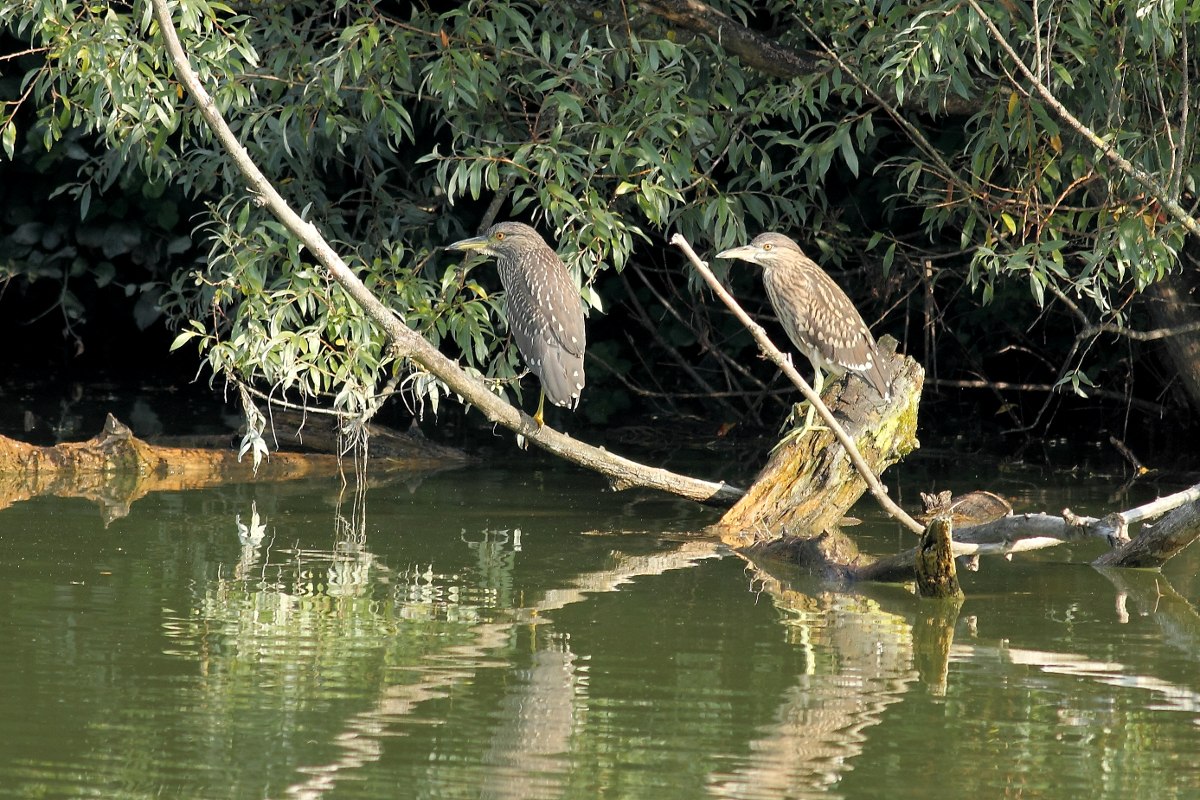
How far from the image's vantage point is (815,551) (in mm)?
6133

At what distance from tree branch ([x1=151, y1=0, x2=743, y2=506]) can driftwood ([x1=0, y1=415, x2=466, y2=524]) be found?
205 centimetres

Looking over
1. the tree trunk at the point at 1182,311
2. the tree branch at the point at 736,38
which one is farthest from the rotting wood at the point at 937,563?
Answer: the tree trunk at the point at 1182,311

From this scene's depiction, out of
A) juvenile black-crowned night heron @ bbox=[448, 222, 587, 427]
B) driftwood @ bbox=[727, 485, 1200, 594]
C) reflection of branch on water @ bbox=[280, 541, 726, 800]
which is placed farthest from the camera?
juvenile black-crowned night heron @ bbox=[448, 222, 587, 427]

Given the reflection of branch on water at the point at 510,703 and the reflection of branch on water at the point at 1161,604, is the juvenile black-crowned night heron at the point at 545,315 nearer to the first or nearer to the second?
the reflection of branch on water at the point at 510,703

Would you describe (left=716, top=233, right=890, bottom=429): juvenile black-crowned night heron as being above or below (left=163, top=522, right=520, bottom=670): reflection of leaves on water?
above

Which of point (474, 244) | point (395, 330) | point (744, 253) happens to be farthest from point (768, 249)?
point (395, 330)

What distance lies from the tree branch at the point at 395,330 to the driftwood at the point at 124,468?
205cm

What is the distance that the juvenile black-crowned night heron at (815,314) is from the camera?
6.99 m

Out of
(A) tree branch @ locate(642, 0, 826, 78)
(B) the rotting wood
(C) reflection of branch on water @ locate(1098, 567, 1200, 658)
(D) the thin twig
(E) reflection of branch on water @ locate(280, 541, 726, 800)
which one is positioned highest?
(A) tree branch @ locate(642, 0, 826, 78)

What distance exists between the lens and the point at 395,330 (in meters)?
5.72

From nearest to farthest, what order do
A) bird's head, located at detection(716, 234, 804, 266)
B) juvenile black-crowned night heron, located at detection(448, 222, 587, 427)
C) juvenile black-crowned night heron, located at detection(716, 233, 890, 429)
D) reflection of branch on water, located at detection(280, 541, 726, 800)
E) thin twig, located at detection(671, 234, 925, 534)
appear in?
reflection of branch on water, located at detection(280, 541, 726, 800), thin twig, located at detection(671, 234, 925, 534), juvenile black-crowned night heron, located at detection(448, 222, 587, 427), juvenile black-crowned night heron, located at detection(716, 233, 890, 429), bird's head, located at detection(716, 234, 804, 266)

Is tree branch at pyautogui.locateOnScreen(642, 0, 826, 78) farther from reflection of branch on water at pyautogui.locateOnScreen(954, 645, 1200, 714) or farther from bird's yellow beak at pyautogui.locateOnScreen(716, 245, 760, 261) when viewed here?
reflection of branch on water at pyautogui.locateOnScreen(954, 645, 1200, 714)

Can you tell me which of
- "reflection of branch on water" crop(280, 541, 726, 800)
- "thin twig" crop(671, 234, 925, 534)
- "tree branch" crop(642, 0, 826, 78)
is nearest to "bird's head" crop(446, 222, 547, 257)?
"tree branch" crop(642, 0, 826, 78)

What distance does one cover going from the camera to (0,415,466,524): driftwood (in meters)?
7.50
